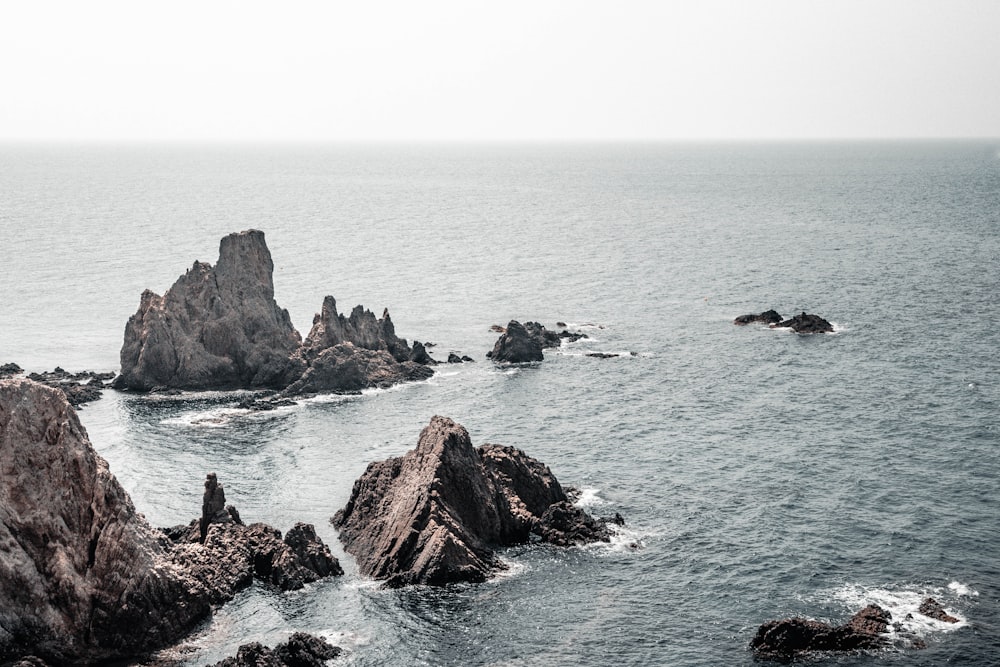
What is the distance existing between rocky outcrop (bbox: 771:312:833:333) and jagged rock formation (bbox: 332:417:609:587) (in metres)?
65.1

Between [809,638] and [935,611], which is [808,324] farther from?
[809,638]

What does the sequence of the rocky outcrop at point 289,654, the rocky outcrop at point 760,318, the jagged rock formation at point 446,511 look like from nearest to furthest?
the rocky outcrop at point 289,654 → the jagged rock formation at point 446,511 → the rocky outcrop at point 760,318

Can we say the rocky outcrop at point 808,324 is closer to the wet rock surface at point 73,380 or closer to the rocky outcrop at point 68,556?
the wet rock surface at point 73,380

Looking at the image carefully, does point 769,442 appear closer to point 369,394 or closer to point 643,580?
point 643,580

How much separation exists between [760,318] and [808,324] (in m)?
8.88

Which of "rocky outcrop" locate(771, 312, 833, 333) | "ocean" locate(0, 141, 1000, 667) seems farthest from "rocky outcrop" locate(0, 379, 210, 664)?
"rocky outcrop" locate(771, 312, 833, 333)

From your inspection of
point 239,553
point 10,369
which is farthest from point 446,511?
point 10,369

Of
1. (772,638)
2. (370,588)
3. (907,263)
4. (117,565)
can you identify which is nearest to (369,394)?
(370,588)

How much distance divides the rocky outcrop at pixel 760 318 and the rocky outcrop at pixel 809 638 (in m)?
84.0

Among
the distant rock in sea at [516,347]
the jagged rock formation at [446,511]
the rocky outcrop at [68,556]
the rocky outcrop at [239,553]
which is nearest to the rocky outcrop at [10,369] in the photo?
the rocky outcrop at [239,553]

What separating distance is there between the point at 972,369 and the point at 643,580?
202ft

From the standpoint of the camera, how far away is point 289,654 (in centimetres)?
5831

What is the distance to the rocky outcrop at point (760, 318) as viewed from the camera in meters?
142

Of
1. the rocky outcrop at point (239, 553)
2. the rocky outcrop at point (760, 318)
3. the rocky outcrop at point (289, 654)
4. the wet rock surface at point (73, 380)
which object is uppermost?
the rocky outcrop at point (760, 318)
